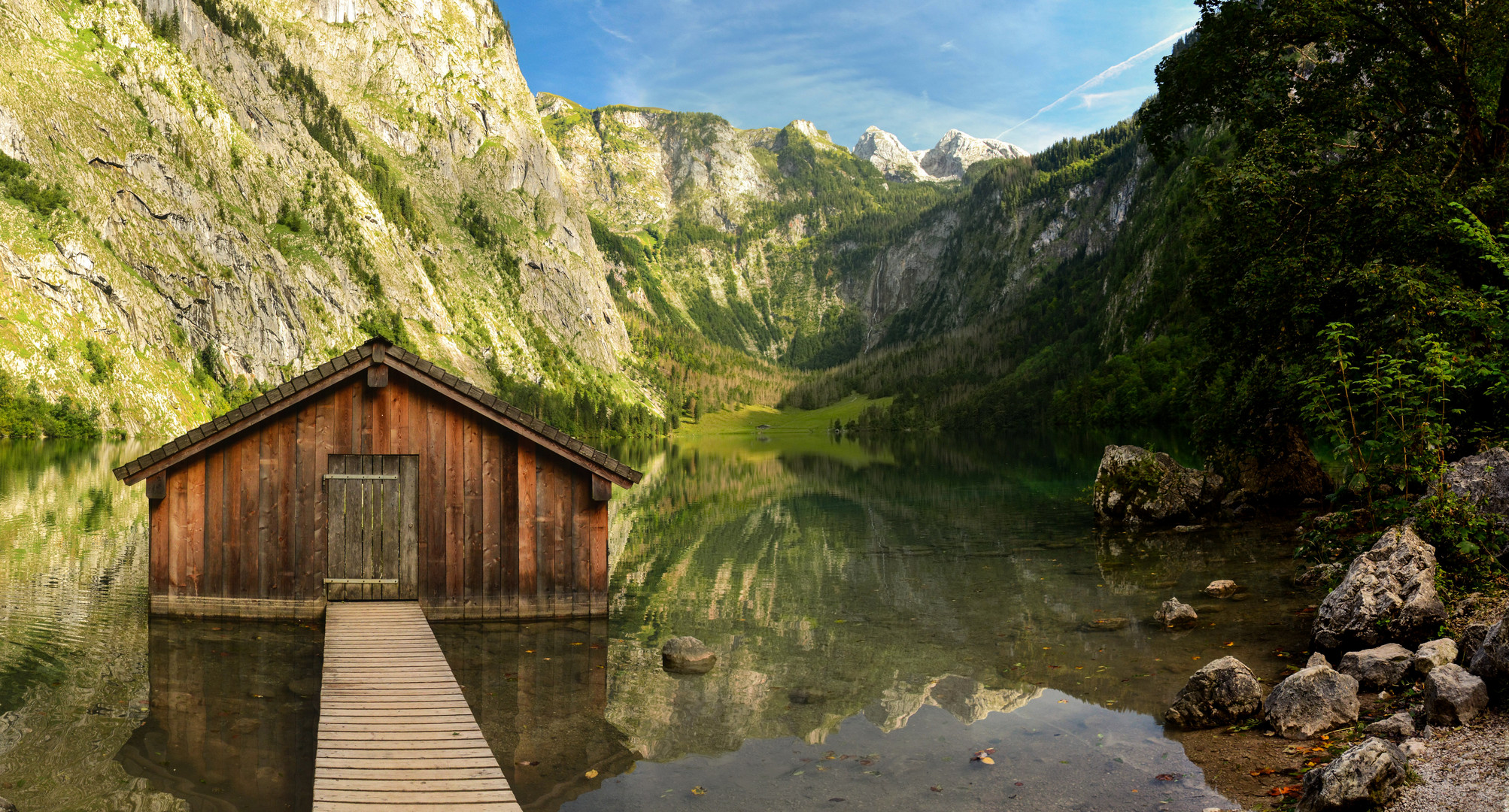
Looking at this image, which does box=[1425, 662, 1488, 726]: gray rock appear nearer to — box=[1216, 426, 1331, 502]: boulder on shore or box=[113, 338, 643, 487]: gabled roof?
box=[113, 338, 643, 487]: gabled roof

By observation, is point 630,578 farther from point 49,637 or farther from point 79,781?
point 79,781

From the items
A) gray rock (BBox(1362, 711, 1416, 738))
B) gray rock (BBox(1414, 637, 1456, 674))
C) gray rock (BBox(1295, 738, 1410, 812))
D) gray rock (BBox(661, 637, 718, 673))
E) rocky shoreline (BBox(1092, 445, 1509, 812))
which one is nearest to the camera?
gray rock (BBox(1295, 738, 1410, 812))

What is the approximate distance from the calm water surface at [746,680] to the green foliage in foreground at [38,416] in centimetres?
9874

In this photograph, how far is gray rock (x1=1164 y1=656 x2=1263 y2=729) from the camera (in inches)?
444

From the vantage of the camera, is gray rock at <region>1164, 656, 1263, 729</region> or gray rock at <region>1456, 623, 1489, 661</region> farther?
gray rock at <region>1164, 656, 1263, 729</region>

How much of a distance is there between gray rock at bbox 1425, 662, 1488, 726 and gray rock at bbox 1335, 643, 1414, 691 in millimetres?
1892

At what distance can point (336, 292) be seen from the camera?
171 m

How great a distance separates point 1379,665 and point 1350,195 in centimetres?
1355

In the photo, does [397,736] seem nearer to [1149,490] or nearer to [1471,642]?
[1471,642]

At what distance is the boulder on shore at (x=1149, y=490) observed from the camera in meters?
30.7

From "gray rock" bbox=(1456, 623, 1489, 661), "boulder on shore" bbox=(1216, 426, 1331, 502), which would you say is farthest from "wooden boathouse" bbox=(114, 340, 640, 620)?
"boulder on shore" bbox=(1216, 426, 1331, 502)

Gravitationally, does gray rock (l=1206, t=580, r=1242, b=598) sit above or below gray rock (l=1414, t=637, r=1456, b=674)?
below

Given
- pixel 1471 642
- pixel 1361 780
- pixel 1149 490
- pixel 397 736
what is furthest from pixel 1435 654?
pixel 1149 490

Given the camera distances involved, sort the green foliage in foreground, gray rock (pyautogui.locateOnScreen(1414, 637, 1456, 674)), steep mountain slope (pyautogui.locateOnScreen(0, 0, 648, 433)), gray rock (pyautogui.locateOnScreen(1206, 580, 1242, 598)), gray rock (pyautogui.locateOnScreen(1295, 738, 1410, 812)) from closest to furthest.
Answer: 1. gray rock (pyautogui.locateOnScreen(1295, 738, 1410, 812))
2. gray rock (pyautogui.locateOnScreen(1414, 637, 1456, 674))
3. gray rock (pyautogui.locateOnScreen(1206, 580, 1242, 598))
4. the green foliage in foreground
5. steep mountain slope (pyautogui.locateOnScreen(0, 0, 648, 433))
